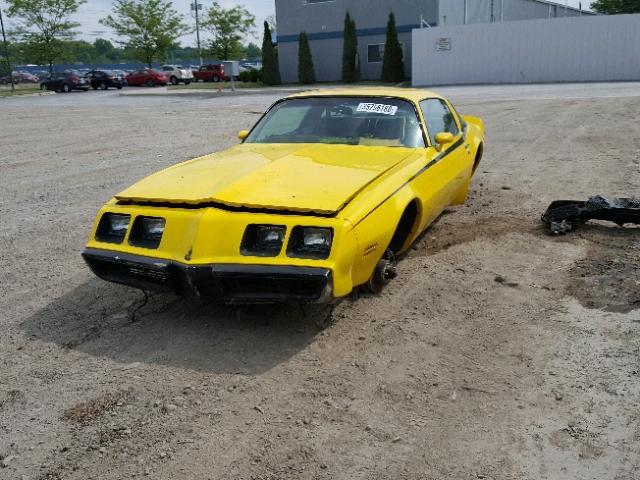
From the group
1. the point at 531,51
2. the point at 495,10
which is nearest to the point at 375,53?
the point at 495,10

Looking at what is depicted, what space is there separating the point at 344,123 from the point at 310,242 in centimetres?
186

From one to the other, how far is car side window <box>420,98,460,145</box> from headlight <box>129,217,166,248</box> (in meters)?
2.40

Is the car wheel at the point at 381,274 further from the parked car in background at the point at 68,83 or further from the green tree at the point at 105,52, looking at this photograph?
the green tree at the point at 105,52

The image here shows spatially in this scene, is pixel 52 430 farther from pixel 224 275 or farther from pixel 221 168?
pixel 221 168

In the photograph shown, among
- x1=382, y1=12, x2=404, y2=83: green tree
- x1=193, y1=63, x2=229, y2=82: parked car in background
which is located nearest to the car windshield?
x1=382, y1=12, x2=404, y2=83: green tree

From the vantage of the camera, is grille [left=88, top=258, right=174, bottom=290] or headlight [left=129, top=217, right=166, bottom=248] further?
headlight [left=129, top=217, right=166, bottom=248]

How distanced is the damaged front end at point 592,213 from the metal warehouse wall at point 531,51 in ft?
83.2

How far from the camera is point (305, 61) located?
37.5 metres

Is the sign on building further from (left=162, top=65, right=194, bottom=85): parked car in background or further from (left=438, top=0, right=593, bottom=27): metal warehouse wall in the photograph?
(left=162, top=65, right=194, bottom=85): parked car in background

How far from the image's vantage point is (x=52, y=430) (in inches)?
→ 109

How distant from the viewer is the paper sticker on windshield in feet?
16.3

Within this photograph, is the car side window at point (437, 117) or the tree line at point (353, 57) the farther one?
the tree line at point (353, 57)

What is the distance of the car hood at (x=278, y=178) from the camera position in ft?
11.6

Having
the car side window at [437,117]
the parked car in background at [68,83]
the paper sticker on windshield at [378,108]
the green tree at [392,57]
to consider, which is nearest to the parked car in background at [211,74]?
the parked car in background at [68,83]
